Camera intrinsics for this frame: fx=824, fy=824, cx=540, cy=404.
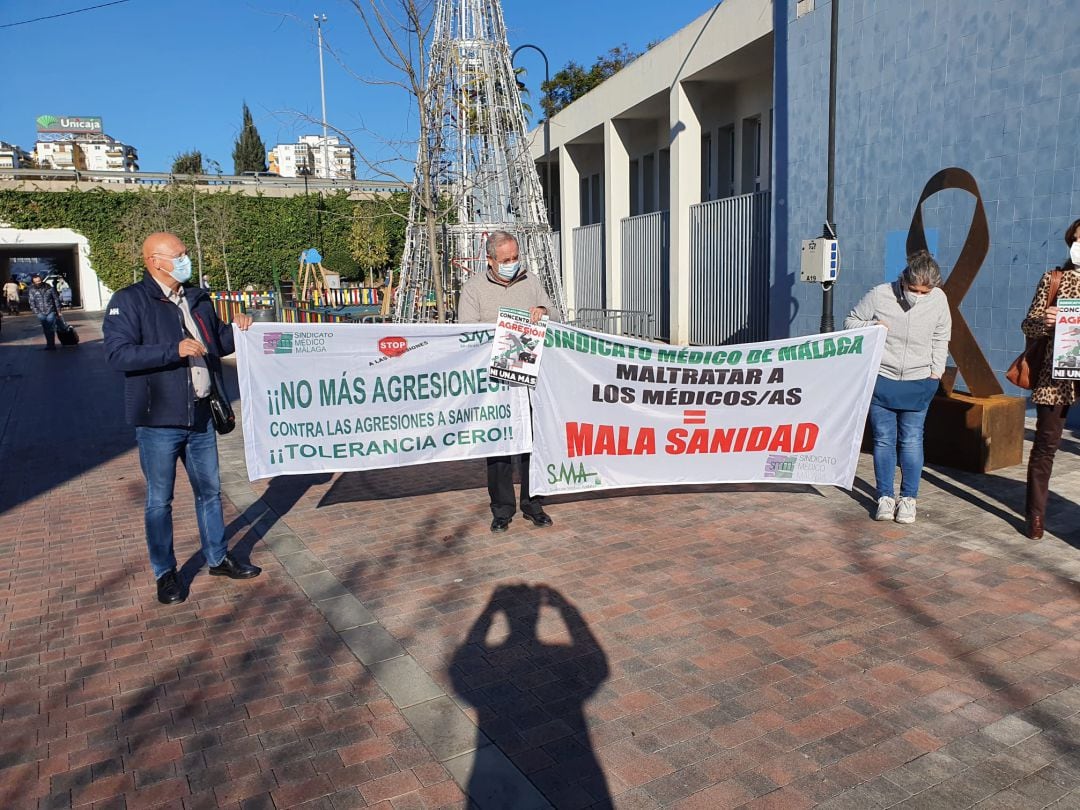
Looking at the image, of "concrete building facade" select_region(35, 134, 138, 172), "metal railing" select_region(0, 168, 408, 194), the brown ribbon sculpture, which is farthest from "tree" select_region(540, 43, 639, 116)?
"concrete building facade" select_region(35, 134, 138, 172)

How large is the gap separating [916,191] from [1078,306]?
630 centimetres

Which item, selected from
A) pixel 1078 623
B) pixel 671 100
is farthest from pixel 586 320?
pixel 1078 623

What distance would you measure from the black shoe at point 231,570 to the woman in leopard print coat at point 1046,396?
16.7 ft

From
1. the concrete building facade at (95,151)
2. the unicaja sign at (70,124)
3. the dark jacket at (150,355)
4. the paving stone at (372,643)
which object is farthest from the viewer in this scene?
the unicaja sign at (70,124)

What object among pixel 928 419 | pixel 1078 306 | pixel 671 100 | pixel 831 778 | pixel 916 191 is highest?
pixel 671 100

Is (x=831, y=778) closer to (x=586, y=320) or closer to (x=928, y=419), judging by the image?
(x=928, y=419)

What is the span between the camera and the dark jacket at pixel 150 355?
175 inches

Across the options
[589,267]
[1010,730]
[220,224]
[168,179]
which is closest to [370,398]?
[1010,730]

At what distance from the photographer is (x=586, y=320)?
22844 mm

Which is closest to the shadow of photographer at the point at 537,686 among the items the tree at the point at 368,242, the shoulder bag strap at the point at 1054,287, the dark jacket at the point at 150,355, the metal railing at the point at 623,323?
the dark jacket at the point at 150,355

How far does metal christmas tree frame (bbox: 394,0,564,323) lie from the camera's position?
9406mm

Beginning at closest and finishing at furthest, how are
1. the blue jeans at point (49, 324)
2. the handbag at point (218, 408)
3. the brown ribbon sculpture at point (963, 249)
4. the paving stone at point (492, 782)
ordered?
the paving stone at point (492, 782)
the handbag at point (218, 408)
the brown ribbon sculpture at point (963, 249)
the blue jeans at point (49, 324)

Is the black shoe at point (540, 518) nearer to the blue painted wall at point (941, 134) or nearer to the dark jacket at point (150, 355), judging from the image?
the dark jacket at point (150, 355)

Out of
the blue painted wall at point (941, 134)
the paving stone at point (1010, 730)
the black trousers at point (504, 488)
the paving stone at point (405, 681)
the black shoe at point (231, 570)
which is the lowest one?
the paving stone at point (1010, 730)
